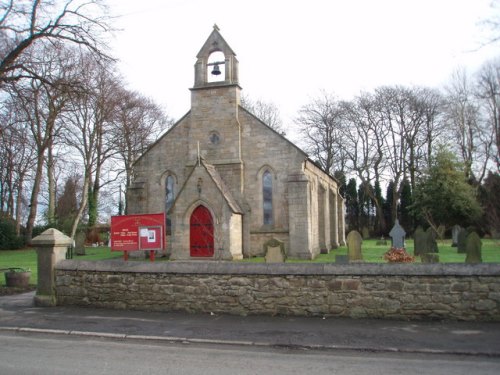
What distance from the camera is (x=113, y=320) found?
32.3 ft

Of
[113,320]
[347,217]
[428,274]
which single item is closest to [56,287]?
[113,320]

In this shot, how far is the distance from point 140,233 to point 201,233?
26.5 feet

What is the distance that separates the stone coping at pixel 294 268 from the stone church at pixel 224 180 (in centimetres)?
1171

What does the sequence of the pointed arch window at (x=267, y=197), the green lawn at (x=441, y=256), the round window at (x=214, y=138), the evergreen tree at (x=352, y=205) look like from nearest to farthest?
the green lawn at (x=441, y=256) < the pointed arch window at (x=267, y=197) < the round window at (x=214, y=138) < the evergreen tree at (x=352, y=205)

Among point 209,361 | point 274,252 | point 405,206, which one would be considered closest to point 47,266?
point 209,361

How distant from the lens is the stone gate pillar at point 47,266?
37.6 feet

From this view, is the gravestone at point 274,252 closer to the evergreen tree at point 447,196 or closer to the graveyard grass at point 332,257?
the graveyard grass at point 332,257

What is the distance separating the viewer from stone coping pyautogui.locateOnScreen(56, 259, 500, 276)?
9008 millimetres

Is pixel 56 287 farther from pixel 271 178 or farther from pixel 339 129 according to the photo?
pixel 339 129

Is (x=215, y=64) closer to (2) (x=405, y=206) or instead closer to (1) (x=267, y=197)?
(1) (x=267, y=197)

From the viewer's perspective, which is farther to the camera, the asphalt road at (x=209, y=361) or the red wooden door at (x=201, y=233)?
the red wooden door at (x=201, y=233)

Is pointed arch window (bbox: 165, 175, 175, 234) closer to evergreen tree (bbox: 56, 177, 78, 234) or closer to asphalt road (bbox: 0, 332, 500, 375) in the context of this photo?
asphalt road (bbox: 0, 332, 500, 375)

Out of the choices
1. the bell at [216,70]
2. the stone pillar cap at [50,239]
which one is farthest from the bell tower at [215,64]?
the stone pillar cap at [50,239]

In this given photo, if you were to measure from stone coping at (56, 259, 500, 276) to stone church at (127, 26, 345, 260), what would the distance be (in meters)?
11.7
